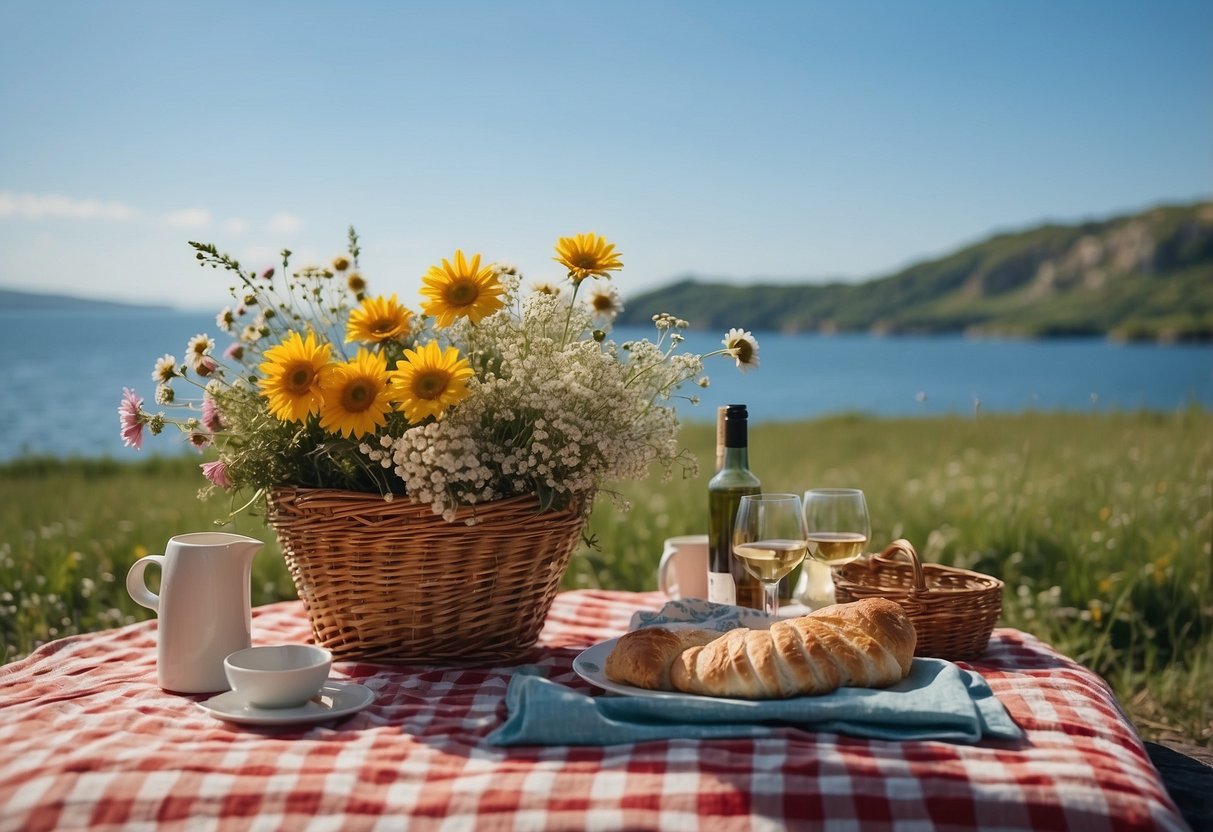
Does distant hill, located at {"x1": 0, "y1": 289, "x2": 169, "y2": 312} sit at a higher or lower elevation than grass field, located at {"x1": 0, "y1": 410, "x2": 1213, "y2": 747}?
higher

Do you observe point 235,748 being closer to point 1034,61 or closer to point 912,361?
point 1034,61

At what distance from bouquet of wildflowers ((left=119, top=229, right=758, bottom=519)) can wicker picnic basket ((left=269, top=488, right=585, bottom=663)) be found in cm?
5

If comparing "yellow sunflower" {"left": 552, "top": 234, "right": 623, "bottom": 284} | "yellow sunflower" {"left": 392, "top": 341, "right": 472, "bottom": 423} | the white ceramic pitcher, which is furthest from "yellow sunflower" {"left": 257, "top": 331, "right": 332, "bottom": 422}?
"yellow sunflower" {"left": 552, "top": 234, "right": 623, "bottom": 284}

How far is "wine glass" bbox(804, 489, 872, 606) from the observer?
83.8 inches

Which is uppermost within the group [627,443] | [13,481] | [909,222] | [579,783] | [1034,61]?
[1034,61]

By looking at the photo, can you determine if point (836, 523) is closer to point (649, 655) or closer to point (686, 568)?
point (686, 568)

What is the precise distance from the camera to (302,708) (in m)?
1.66

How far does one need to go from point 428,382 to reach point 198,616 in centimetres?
60

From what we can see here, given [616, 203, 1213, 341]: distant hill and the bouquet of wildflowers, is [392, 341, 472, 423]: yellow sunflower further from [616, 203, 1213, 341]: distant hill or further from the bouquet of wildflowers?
[616, 203, 1213, 341]: distant hill

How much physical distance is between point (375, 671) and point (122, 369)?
1994 inches

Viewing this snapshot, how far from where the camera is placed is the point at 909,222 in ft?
270

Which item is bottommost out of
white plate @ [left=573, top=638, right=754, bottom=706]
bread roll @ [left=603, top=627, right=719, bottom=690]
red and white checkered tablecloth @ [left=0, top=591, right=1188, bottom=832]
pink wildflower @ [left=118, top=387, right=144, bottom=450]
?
red and white checkered tablecloth @ [left=0, top=591, right=1188, bottom=832]

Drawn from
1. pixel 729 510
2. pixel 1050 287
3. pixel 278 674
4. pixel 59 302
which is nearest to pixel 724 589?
pixel 729 510

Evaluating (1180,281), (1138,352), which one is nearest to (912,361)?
(1138,352)
